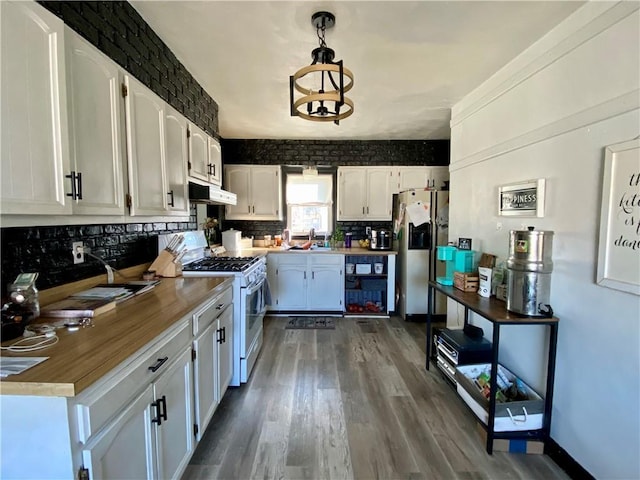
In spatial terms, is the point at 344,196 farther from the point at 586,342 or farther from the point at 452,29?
the point at 586,342

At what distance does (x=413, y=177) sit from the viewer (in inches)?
183

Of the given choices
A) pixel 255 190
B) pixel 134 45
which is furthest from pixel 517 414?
pixel 255 190

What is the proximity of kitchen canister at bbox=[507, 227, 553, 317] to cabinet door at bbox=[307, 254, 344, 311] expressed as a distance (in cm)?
253

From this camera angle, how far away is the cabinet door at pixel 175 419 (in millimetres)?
1268

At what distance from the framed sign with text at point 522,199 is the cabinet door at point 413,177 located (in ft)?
7.80

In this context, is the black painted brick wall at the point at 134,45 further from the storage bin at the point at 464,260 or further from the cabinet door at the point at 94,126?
the storage bin at the point at 464,260

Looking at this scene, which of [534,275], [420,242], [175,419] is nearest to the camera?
[175,419]

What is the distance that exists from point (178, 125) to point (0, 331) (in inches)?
70.4

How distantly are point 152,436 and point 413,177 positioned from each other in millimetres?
4414

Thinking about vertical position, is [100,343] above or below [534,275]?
below

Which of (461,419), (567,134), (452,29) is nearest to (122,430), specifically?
(461,419)

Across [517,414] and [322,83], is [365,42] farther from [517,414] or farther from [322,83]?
[517,414]

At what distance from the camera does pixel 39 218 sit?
1183mm

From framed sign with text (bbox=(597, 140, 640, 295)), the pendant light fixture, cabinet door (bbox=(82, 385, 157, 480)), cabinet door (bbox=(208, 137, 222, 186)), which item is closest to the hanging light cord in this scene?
the pendant light fixture
